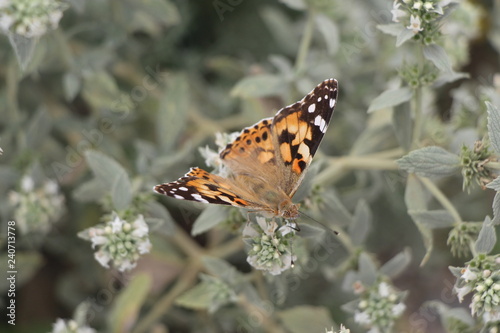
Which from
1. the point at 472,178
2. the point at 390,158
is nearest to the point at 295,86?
the point at 390,158

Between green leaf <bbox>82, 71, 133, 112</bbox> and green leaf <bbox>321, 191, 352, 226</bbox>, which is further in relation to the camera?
green leaf <bbox>82, 71, 133, 112</bbox>

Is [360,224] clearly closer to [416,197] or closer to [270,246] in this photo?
[416,197]

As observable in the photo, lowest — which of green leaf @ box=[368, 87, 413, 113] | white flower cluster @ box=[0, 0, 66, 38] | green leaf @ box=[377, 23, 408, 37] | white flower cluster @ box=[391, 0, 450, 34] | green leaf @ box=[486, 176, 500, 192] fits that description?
green leaf @ box=[486, 176, 500, 192]

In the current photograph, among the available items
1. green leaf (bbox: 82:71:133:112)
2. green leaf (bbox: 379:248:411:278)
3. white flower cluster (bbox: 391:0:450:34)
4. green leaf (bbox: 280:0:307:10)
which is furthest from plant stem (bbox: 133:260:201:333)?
white flower cluster (bbox: 391:0:450:34)

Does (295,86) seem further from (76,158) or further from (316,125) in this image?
(76,158)

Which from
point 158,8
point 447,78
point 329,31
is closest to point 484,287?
point 447,78

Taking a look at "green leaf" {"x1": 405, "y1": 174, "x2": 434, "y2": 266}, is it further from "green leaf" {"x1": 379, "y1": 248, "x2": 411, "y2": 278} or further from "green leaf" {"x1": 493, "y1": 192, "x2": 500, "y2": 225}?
"green leaf" {"x1": 493, "y1": 192, "x2": 500, "y2": 225}

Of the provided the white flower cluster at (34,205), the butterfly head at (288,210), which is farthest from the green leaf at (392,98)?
the white flower cluster at (34,205)

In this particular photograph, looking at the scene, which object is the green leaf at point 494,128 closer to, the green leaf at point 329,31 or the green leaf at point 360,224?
the green leaf at point 360,224
